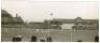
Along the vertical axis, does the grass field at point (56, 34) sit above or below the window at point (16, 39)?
above

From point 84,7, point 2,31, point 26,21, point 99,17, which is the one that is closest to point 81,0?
point 84,7

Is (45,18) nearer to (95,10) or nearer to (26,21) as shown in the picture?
(26,21)

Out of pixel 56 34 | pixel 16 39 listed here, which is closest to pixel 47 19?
pixel 56 34

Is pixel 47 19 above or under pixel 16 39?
above

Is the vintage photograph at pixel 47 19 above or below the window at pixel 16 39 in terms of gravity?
above

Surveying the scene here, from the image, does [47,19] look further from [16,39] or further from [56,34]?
[16,39]

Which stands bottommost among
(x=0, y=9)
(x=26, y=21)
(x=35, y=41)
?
(x=35, y=41)

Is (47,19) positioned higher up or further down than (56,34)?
higher up

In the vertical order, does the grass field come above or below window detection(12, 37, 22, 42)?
above
